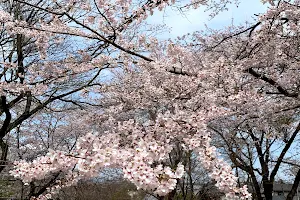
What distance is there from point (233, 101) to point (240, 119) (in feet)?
4.87

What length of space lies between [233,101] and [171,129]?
2547 mm

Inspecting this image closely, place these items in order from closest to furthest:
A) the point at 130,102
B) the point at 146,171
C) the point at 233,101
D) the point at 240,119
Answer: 1. the point at 146,171
2. the point at 233,101
3. the point at 240,119
4. the point at 130,102

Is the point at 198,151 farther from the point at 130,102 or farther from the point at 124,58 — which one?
the point at 130,102

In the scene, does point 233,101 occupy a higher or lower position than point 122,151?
higher

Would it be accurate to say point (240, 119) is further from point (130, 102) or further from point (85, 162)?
point (85, 162)

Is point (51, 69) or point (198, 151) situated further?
point (51, 69)

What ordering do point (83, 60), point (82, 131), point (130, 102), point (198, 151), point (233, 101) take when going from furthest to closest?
1. point (82, 131)
2. point (130, 102)
3. point (83, 60)
4. point (233, 101)
5. point (198, 151)

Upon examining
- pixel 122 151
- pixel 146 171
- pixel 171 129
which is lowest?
pixel 146 171

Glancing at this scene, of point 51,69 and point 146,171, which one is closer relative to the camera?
point 146,171

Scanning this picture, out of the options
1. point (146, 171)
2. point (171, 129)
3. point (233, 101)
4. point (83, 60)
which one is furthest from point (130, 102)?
point (146, 171)

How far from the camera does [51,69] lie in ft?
28.5

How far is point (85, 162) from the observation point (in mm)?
3275

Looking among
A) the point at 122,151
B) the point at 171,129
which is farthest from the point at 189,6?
the point at 122,151

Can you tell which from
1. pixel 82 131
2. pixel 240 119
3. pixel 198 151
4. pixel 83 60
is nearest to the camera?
pixel 198 151
